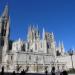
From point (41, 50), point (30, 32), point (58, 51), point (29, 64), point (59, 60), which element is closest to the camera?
point (29, 64)

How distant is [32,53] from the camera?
236 ft

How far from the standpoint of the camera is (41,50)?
268ft

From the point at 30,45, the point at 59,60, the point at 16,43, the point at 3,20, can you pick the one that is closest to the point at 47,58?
the point at 59,60

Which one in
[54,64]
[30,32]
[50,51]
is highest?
[30,32]

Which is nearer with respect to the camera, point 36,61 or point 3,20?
point 36,61

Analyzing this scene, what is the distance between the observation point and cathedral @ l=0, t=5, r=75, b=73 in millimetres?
66000

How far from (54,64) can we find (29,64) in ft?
33.4

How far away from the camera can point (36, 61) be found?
69.2m

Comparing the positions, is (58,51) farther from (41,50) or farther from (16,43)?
(16,43)

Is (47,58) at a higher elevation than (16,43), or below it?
below

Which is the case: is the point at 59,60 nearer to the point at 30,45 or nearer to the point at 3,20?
the point at 30,45

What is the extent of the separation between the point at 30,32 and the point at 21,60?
2826 centimetres

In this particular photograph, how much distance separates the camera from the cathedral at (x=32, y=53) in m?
66.0

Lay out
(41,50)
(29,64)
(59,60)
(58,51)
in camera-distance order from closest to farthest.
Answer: (29,64), (59,60), (41,50), (58,51)
